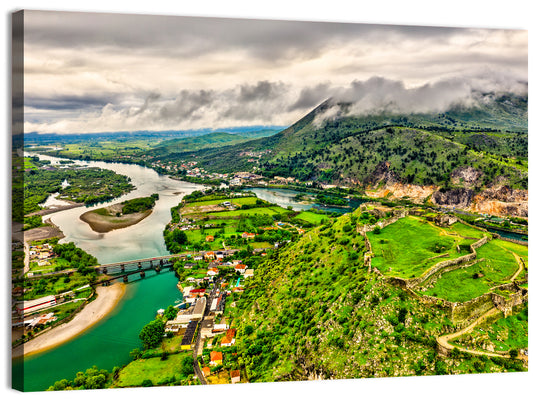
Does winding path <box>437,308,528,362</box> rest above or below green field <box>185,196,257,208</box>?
above

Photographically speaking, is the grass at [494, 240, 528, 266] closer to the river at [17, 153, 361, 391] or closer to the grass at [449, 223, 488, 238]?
the grass at [449, 223, 488, 238]

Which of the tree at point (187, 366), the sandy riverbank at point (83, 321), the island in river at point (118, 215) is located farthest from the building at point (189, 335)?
the island in river at point (118, 215)

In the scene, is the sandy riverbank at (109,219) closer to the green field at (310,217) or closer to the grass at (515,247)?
the green field at (310,217)

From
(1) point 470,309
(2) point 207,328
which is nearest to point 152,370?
(2) point 207,328

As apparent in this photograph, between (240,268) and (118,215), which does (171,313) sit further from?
(118,215)

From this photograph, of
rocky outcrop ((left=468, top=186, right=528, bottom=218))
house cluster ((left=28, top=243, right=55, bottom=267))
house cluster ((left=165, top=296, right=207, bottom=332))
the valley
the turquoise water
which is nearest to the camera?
the valley

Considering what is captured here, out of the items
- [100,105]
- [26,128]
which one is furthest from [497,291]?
[100,105]

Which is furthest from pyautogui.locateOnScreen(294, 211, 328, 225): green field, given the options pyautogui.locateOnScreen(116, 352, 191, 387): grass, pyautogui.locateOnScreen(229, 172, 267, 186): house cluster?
pyautogui.locateOnScreen(229, 172, 267, 186): house cluster
